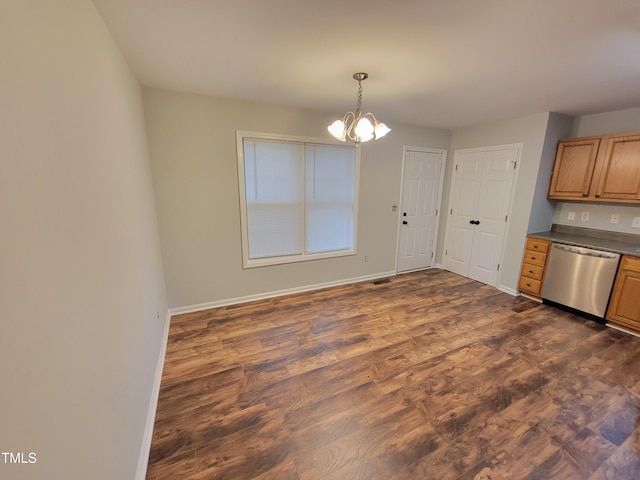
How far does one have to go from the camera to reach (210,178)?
9.68 ft

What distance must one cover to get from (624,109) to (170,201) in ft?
17.4

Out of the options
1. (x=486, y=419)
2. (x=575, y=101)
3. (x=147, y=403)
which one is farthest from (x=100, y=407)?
(x=575, y=101)

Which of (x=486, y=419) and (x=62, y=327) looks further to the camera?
(x=486, y=419)

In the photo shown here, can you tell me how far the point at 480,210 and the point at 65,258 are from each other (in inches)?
185

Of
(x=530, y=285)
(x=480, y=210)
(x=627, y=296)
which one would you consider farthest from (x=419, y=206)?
(x=627, y=296)

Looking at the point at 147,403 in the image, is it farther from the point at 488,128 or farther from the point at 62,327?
the point at 488,128

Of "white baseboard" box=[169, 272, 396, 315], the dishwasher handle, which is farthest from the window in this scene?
the dishwasher handle

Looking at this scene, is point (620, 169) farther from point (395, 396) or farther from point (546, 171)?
point (395, 396)

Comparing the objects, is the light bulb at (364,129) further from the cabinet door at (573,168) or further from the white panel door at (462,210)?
the cabinet door at (573,168)

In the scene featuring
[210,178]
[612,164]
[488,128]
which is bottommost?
[210,178]

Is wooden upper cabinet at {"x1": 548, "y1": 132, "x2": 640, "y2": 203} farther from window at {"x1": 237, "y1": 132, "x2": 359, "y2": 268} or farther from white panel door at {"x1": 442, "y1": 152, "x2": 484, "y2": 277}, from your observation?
window at {"x1": 237, "y1": 132, "x2": 359, "y2": 268}

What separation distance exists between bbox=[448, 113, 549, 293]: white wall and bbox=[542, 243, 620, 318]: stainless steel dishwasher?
39cm

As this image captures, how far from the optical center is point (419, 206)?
14.7ft

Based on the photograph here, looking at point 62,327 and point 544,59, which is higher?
point 544,59
